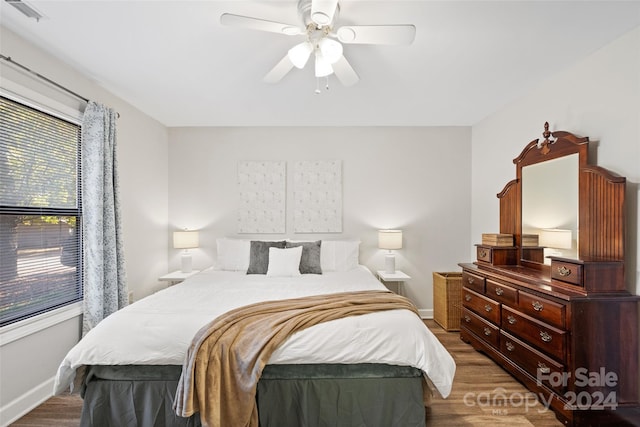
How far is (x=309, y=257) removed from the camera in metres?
3.56

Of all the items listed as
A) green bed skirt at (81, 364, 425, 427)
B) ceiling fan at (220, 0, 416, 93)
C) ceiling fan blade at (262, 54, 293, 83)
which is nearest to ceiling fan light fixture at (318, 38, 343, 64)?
ceiling fan at (220, 0, 416, 93)

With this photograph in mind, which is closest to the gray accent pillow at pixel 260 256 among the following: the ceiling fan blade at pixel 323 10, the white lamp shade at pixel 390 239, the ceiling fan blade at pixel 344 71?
the white lamp shade at pixel 390 239

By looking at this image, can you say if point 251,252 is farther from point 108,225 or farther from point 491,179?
point 491,179

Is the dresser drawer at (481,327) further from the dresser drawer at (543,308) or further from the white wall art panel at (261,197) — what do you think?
the white wall art panel at (261,197)

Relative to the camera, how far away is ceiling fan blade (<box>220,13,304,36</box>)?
5.38 ft

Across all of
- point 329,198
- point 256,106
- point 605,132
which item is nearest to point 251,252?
point 329,198

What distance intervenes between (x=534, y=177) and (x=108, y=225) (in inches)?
155

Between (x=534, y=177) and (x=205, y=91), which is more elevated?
(x=205, y=91)

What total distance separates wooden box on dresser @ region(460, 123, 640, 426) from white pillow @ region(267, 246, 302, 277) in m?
2.02

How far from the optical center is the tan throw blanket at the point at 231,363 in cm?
164

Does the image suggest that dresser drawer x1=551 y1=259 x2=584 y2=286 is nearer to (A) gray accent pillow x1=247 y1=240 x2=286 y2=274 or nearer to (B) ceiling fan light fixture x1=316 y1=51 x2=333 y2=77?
(B) ceiling fan light fixture x1=316 y1=51 x2=333 y2=77

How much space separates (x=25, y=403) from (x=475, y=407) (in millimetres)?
3178

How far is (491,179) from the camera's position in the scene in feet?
12.3

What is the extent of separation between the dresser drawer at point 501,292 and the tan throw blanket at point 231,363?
149cm
